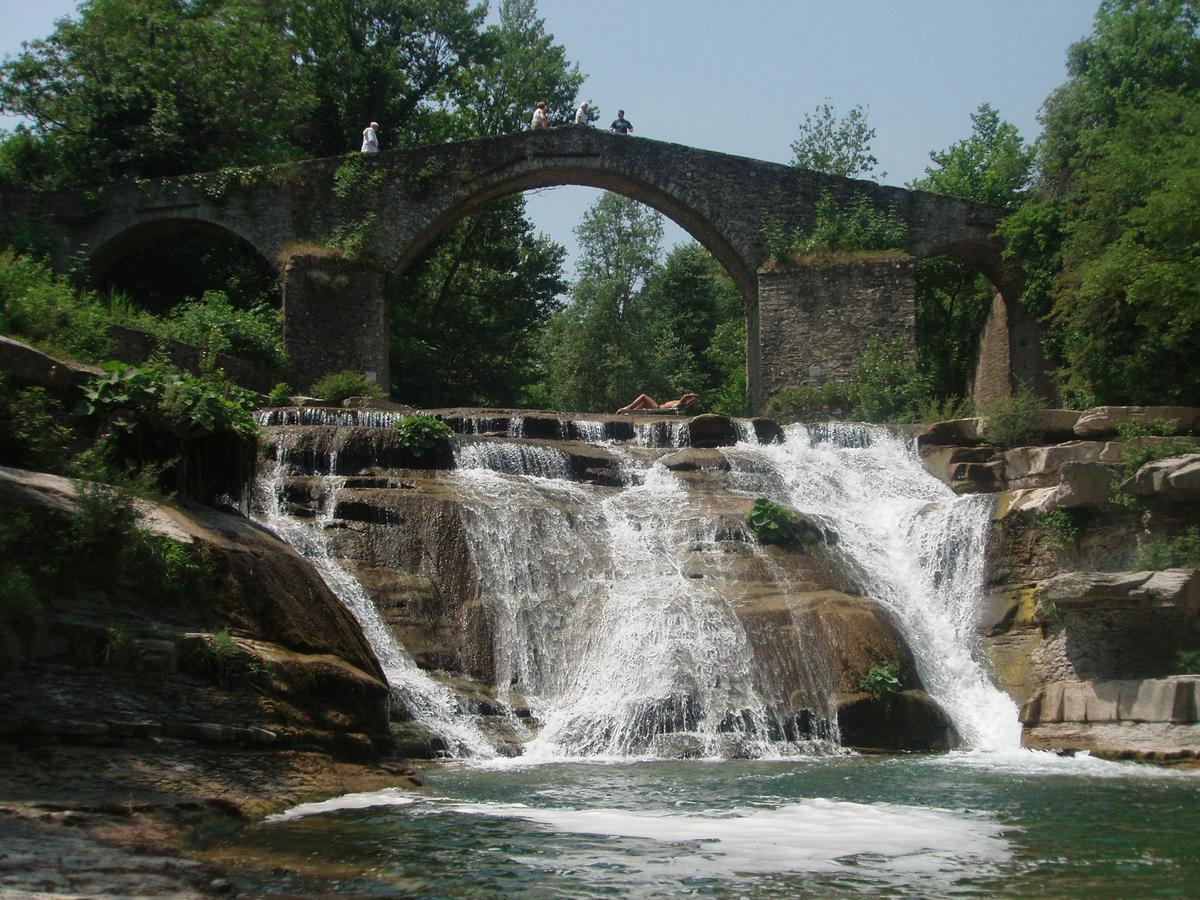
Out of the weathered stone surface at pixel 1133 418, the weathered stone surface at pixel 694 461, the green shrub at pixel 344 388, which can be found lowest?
the weathered stone surface at pixel 694 461

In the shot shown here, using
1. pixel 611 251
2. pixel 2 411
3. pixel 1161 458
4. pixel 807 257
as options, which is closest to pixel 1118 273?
pixel 1161 458

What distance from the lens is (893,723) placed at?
36.8 ft

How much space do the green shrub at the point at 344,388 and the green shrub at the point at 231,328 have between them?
3.29ft

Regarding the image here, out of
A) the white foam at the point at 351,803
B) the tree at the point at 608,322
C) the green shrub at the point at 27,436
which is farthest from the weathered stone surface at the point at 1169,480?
the tree at the point at 608,322

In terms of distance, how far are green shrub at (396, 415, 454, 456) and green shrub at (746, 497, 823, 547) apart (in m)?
3.62

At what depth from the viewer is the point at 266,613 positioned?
800 cm

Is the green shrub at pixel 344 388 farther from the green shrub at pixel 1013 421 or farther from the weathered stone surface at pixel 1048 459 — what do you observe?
the weathered stone surface at pixel 1048 459

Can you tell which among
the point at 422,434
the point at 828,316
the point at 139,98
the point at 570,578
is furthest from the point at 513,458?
the point at 139,98

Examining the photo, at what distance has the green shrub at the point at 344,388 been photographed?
19.7 meters

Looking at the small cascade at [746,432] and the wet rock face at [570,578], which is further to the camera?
the small cascade at [746,432]

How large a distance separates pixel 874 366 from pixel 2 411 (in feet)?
53.9

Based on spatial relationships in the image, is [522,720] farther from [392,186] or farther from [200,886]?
[392,186]

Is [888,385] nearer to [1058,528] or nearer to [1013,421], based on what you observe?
[1013,421]

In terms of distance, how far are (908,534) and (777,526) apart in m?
1.86
